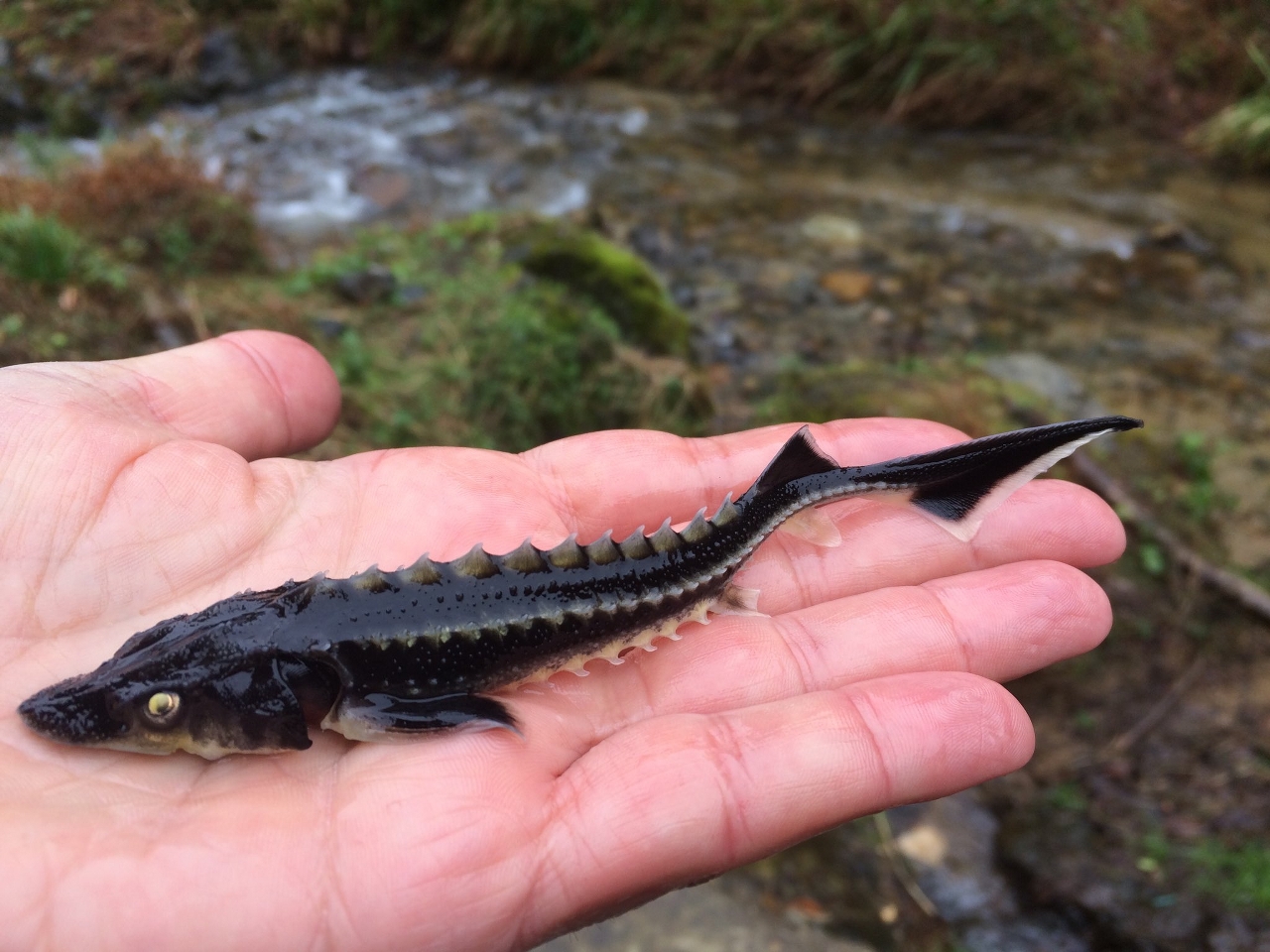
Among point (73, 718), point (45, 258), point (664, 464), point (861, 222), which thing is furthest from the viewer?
point (861, 222)

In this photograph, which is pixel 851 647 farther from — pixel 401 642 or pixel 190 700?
pixel 190 700

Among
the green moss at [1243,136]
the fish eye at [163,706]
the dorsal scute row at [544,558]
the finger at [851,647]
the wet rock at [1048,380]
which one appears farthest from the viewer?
the green moss at [1243,136]

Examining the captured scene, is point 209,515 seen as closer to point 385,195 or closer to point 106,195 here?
point 106,195

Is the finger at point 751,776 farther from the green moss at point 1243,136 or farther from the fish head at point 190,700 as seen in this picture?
the green moss at point 1243,136

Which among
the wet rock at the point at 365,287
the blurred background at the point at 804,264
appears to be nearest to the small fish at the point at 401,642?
the blurred background at the point at 804,264

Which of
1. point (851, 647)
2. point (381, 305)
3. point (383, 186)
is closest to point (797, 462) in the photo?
point (851, 647)

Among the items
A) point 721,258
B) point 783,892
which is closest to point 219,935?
point 783,892

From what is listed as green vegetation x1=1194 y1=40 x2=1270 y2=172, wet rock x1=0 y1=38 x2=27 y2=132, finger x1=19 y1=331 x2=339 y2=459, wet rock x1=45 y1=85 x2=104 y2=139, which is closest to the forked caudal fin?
finger x1=19 y1=331 x2=339 y2=459

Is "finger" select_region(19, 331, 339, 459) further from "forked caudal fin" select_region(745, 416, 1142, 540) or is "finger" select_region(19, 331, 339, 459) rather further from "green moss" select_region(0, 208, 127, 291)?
"green moss" select_region(0, 208, 127, 291)
